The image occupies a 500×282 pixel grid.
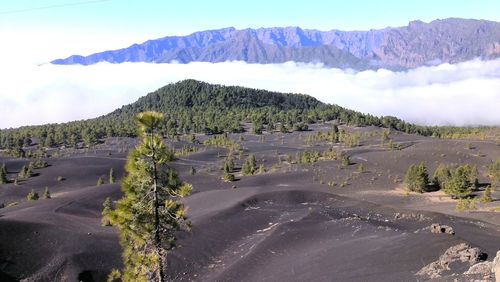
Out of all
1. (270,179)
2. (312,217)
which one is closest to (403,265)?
(312,217)

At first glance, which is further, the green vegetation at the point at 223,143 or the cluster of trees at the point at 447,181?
the green vegetation at the point at 223,143

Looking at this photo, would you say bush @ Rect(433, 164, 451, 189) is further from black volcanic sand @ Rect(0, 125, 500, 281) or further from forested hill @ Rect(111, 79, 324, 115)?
forested hill @ Rect(111, 79, 324, 115)

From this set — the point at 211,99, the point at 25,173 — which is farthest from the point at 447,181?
the point at 211,99

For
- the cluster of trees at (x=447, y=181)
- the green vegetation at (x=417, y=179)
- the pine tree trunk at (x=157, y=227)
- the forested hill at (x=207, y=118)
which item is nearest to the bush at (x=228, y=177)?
the cluster of trees at (x=447, y=181)

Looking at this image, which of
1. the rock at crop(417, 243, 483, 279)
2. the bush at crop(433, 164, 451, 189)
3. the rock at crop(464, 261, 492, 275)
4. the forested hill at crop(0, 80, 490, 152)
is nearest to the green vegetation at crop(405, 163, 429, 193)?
the bush at crop(433, 164, 451, 189)

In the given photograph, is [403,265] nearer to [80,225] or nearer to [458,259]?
[458,259]

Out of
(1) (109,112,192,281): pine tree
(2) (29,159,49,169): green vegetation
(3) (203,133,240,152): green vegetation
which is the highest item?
(1) (109,112,192,281): pine tree

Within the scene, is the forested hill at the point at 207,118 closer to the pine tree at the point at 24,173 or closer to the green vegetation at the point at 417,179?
the pine tree at the point at 24,173
